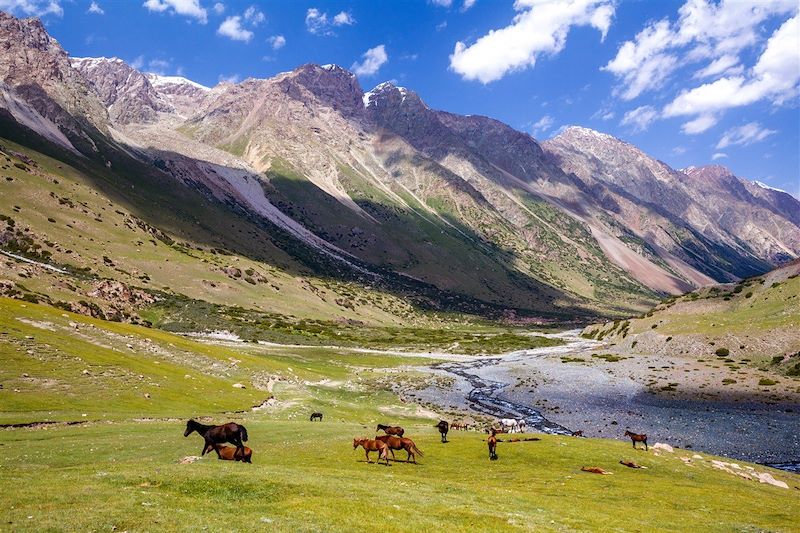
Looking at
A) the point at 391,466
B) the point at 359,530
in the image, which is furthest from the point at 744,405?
the point at 359,530

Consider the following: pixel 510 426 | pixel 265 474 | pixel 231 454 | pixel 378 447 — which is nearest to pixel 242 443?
pixel 231 454

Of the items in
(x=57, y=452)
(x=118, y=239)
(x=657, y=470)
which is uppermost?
(x=118, y=239)

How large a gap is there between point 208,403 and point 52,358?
41.8 feet

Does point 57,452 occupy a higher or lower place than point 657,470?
lower

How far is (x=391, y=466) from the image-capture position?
25219 mm

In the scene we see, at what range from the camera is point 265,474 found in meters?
19.3

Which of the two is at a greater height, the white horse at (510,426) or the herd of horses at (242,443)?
the herd of horses at (242,443)

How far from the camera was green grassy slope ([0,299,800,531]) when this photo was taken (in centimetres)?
1422

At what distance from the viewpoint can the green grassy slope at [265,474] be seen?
1422cm

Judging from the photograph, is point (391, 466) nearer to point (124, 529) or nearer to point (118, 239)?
point (124, 529)

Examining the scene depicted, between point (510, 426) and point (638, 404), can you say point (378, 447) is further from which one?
point (638, 404)

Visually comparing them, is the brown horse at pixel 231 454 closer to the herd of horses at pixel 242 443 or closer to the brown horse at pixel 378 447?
the herd of horses at pixel 242 443

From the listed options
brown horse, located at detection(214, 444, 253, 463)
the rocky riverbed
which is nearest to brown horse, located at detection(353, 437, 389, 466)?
brown horse, located at detection(214, 444, 253, 463)

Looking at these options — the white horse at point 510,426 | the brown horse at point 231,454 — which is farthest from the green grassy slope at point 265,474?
the white horse at point 510,426
